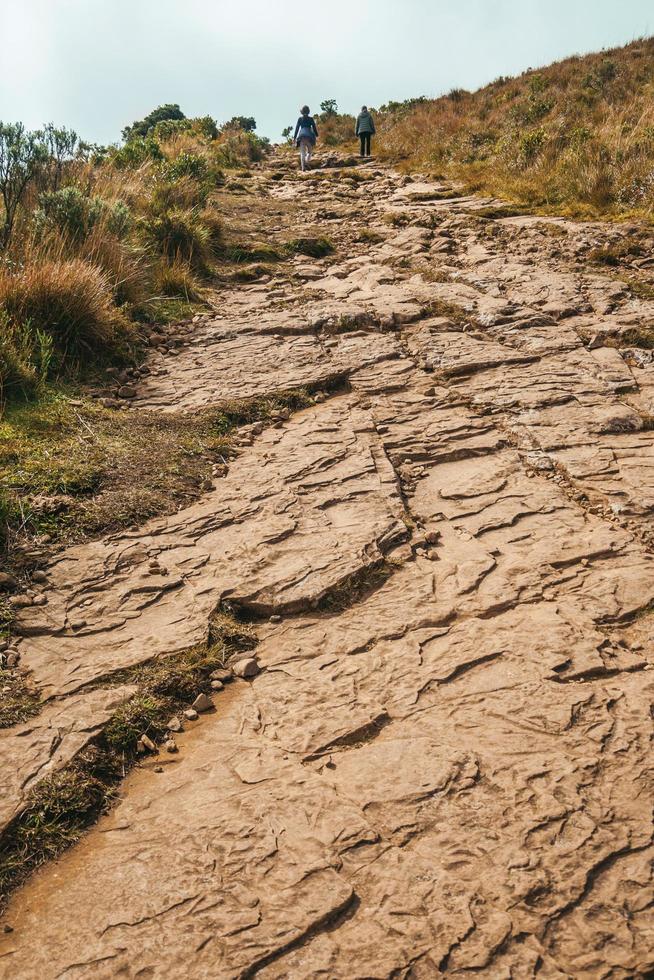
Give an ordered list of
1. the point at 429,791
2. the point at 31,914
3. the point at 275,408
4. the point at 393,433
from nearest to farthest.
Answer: the point at 31,914, the point at 429,791, the point at 393,433, the point at 275,408

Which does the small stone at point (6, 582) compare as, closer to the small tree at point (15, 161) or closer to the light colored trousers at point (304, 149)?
the small tree at point (15, 161)

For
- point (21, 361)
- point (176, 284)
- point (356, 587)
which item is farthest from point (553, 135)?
point (356, 587)

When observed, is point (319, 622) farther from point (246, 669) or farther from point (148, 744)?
point (148, 744)

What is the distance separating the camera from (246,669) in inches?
125

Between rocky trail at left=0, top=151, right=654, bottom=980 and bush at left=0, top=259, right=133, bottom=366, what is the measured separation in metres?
0.62

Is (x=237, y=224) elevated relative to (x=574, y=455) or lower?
elevated

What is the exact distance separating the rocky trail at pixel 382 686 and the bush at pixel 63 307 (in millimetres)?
622

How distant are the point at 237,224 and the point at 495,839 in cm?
1057

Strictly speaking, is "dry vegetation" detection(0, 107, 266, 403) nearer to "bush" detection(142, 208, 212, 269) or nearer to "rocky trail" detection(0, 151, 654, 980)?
"bush" detection(142, 208, 212, 269)

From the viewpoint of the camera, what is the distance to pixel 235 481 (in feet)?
15.2

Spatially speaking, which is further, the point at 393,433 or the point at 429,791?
the point at 393,433

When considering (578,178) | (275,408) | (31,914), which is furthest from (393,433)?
(578,178)

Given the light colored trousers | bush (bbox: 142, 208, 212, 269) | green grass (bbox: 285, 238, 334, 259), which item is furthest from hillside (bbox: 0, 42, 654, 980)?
the light colored trousers

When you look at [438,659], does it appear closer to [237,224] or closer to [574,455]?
[574,455]
